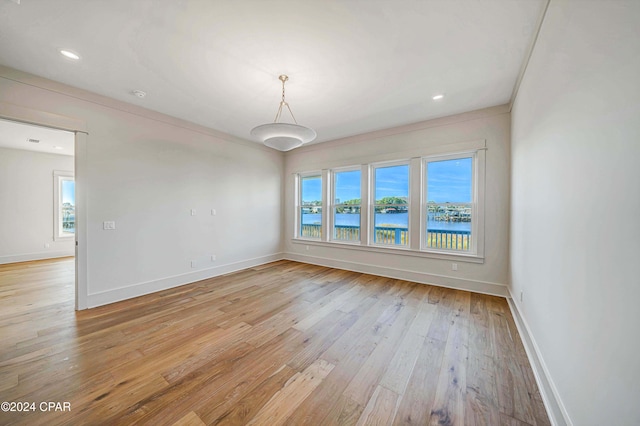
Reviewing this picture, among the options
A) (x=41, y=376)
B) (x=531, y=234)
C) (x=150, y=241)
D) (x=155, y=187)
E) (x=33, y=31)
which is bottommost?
(x=41, y=376)

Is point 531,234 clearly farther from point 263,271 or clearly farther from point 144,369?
point 263,271

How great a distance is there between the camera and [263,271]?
4828 mm

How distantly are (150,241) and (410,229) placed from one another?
4.46 meters

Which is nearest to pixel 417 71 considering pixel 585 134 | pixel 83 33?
pixel 585 134

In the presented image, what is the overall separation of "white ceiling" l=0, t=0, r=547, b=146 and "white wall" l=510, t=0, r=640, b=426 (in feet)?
1.86

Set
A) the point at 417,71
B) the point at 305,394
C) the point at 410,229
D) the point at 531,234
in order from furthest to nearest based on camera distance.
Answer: the point at 410,229
the point at 417,71
the point at 531,234
the point at 305,394

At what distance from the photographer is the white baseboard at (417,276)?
3.49 m

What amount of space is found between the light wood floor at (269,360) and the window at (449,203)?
0.99 m

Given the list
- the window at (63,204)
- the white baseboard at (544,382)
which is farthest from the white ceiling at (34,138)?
the white baseboard at (544,382)

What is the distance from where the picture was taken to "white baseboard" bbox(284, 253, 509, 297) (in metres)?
3.49

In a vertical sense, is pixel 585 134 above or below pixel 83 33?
below

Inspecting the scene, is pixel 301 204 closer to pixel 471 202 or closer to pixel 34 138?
pixel 471 202

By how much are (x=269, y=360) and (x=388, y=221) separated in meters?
3.37

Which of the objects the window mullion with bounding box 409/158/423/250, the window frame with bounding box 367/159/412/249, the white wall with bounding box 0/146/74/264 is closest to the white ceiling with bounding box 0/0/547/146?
the window mullion with bounding box 409/158/423/250
